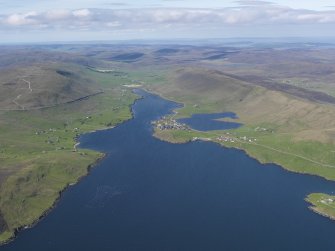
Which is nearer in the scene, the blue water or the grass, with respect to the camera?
the blue water

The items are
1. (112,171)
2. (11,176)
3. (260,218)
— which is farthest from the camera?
(112,171)

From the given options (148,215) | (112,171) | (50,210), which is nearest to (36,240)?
(50,210)

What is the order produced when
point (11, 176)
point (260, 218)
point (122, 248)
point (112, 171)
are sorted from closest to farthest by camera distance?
point (122, 248) < point (260, 218) < point (11, 176) < point (112, 171)

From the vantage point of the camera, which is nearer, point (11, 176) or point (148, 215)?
point (148, 215)

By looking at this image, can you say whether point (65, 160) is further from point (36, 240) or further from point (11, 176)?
point (36, 240)

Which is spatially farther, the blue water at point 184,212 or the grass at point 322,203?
the grass at point 322,203

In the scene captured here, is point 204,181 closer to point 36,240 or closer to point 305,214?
point 305,214
